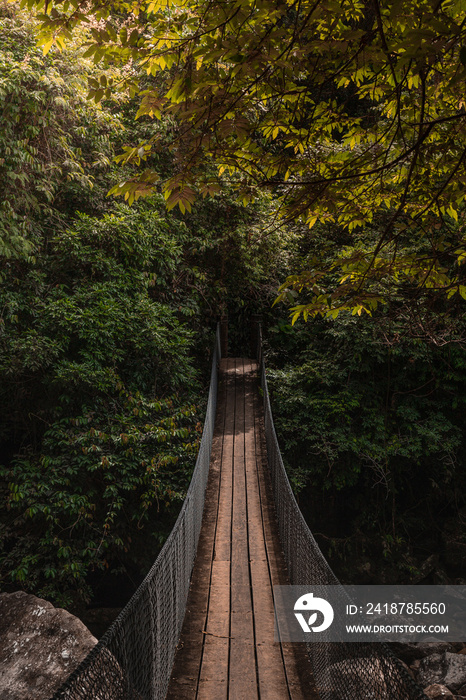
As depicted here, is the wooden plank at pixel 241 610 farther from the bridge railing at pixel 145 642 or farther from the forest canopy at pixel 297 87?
the forest canopy at pixel 297 87

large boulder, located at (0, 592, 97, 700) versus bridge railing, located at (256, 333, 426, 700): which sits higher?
bridge railing, located at (256, 333, 426, 700)

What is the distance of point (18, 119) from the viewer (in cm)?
571

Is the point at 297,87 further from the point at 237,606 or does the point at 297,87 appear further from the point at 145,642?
the point at 237,606

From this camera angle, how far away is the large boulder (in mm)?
3744

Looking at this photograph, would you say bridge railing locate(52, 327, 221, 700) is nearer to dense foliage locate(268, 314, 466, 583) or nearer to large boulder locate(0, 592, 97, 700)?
large boulder locate(0, 592, 97, 700)

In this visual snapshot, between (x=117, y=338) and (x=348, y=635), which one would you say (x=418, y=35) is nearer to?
(x=348, y=635)

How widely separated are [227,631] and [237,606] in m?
0.30

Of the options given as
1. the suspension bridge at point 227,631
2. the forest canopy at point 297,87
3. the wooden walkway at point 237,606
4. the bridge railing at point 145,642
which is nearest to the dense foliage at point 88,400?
the wooden walkway at point 237,606

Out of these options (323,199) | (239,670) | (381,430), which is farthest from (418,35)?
(381,430)

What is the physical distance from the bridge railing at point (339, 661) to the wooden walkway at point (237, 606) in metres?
0.17

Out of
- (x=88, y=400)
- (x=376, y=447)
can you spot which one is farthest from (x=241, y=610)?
(x=376, y=447)

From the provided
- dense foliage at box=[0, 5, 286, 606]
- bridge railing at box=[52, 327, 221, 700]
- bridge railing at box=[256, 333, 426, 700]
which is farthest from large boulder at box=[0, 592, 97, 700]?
bridge railing at box=[256, 333, 426, 700]

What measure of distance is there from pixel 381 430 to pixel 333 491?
2.18 metres

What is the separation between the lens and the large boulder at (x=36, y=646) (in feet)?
12.3
